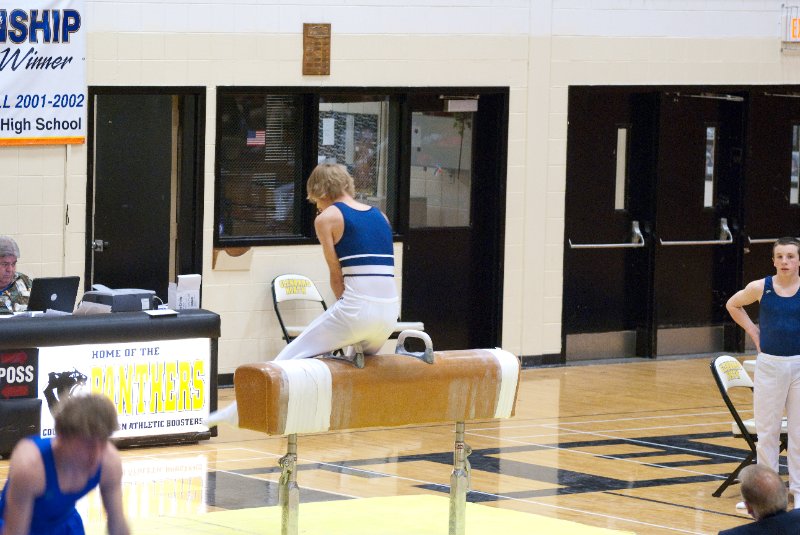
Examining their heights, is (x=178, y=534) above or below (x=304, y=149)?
below

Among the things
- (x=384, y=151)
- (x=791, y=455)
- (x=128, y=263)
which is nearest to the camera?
(x=791, y=455)

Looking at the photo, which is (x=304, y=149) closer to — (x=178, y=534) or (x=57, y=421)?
(x=178, y=534)

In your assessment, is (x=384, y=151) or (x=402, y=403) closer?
(x=402, y=403)

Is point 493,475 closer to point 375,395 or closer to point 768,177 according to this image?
point 375,395

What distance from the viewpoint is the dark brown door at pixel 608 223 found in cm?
1477

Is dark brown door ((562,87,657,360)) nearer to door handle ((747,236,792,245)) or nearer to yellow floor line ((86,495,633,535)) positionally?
door handle ((747,236,792,245))

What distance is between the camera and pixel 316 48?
42.8ft

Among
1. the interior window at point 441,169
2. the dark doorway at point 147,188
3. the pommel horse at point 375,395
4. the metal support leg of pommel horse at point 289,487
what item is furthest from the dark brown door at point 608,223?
the metal support leg of pommel horse at point 289,487

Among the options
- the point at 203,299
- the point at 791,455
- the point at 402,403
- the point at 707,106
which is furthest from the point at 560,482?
the point at 707,106

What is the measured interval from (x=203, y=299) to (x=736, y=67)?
20.0 feet

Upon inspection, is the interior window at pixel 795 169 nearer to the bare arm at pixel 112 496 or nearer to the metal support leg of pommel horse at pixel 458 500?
the metal support leg of pommel horse at pixel 458 500

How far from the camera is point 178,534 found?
796cm

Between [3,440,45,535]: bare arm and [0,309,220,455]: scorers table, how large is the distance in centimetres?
505

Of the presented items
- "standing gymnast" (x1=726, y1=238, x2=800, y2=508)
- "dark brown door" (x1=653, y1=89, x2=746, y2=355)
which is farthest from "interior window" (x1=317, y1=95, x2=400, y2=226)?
"standing gymnast" (x1=726, y1=238, x2=800, y2=508)
